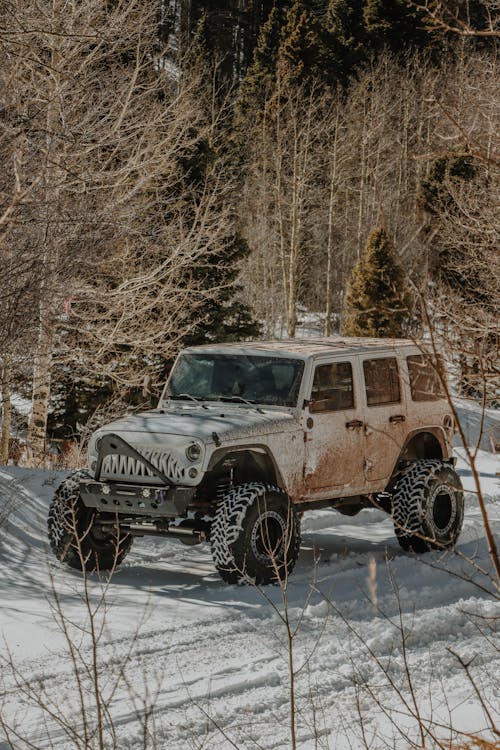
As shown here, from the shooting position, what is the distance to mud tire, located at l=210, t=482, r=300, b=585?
7.71m

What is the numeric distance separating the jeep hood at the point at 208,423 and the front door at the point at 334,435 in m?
0.35

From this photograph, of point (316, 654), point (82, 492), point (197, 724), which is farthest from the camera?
point (82, 492)

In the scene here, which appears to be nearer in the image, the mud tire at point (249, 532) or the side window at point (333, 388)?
the mud tire at point (249, 532)

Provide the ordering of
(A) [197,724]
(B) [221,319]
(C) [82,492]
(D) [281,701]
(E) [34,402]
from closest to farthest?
(A) [197,724] < (D) [281,701] < (C) [82,492] < (E) [34,402] < (B) [221,319]

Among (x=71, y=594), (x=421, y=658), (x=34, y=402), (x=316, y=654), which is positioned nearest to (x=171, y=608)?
(x=71, y=594)

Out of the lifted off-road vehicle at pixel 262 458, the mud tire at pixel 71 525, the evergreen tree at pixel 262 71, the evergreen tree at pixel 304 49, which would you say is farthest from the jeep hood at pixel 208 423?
the evergreen tree at pixel 304 49

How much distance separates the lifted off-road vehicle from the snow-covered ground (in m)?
0.44

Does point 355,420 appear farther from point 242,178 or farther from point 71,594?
point 242,178

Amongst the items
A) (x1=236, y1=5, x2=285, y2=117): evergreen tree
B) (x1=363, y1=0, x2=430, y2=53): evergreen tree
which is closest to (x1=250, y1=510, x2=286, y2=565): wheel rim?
(x1=236, y1=5, x2=285, y2=117): evergreen tree

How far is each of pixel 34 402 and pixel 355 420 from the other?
375 inches

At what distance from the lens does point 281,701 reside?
5492 millimetres

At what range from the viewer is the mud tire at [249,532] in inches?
303

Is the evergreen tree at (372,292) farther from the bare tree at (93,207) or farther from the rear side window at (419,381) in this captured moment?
the rear side window at (419,381)

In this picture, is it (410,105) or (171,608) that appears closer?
(171,608)
